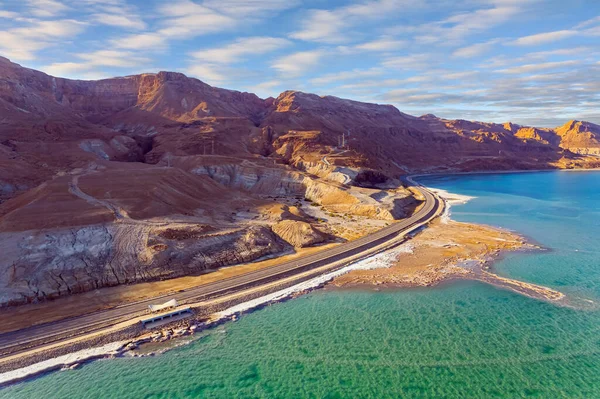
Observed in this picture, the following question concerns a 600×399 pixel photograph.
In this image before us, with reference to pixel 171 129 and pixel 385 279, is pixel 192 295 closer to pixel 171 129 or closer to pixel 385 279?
pixel 385 279

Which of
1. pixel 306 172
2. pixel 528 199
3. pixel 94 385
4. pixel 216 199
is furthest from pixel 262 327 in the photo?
pixel 528 199

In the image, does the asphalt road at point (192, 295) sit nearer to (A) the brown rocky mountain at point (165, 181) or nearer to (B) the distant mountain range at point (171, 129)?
(A) the brown rocky mountain at point (165, 181)

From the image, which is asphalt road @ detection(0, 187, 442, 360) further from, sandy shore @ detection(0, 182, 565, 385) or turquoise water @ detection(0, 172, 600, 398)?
turquoise water @ detection(0, 172, 600, 398)

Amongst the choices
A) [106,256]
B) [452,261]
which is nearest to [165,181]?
[106,256]

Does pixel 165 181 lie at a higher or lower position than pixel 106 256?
higher

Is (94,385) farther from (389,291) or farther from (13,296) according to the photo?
(389,291)

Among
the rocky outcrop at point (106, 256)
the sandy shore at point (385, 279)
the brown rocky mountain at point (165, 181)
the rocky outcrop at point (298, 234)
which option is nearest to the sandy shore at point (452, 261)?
the sandy shore at point (385, 279)

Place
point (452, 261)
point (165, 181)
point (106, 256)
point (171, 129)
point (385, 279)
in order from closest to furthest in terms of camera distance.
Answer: point (106, 256) → point (385, 279) → point (452, 261) → point (165, 181) → point (171, 129)
